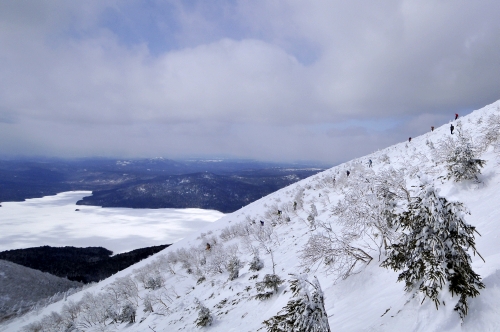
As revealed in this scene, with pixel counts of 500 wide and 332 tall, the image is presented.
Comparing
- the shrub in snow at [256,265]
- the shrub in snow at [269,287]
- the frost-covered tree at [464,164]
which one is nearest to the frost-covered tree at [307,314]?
the shrub in snow at [269,287]

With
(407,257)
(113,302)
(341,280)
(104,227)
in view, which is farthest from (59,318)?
(104,227)

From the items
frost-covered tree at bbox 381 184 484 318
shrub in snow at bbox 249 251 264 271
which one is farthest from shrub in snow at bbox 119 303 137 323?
frost-covered tree at bbox 381 184 484 318

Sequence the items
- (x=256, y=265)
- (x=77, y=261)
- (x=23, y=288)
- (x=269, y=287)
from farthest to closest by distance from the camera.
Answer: (x=77, y=261) < (x=23, y=288) < (x=256, y=265) < (x=269, y=287)

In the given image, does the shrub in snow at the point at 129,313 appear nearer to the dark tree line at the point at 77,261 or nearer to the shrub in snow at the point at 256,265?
the shrub in snow at the point at 256,265

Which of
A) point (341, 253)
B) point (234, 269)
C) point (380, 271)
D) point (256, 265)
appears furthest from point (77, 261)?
point (380, 271)

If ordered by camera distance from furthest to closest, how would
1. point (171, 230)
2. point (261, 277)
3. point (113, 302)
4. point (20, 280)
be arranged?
point (171, 230) → point (20, 280) → point (113, 302) → point (261, 277)

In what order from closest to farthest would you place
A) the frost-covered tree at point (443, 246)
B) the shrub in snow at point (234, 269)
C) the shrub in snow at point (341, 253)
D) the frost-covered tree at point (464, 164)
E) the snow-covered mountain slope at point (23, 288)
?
the frost-covered tree at point (443, 246) → the shrub in snow at point (341, 253) → the frost-covered tree at point (464, 164) → the shrub in snow at point (234, 269) → the snow-covered mountain slope at point (23, 288)

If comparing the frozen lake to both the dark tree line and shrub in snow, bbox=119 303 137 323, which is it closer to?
the dark tree line

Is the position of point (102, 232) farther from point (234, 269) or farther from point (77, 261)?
point (234, 269)

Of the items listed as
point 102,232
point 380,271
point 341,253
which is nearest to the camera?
point 380,271

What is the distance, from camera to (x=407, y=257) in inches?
186

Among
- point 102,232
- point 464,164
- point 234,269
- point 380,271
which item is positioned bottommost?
point 102,232

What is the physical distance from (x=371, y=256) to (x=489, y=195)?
179 inches

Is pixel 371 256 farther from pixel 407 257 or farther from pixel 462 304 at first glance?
pixel 462 304
